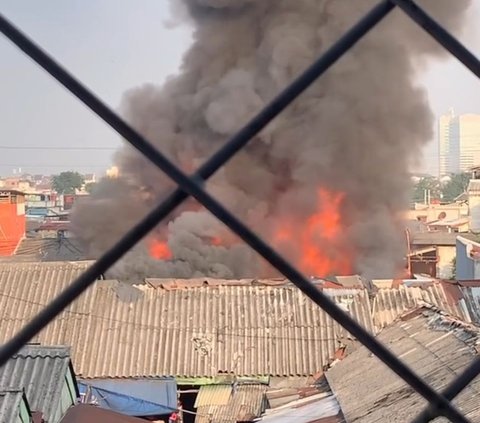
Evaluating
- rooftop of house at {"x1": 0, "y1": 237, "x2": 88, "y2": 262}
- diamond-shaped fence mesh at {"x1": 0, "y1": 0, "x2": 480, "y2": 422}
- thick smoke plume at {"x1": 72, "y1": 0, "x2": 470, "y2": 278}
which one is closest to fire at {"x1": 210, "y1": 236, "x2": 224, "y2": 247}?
thick smoke plume at {"x1": 72, "y1": 0, "x2": 470, "y2": 278}

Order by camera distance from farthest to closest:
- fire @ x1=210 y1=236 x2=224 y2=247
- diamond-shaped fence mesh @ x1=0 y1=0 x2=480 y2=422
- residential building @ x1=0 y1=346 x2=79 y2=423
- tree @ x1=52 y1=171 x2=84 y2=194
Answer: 1. tree @ x1=52 y1=171 x2=84 y2=194
2. fire @ x1=210 y1=236 x2=224 y2=247
3. residential building @ x1=0 y1=346 x2=79 y2=423
4. diamond-shaped fence mesh @ x1=0 y1=0 x2=480 y2=422

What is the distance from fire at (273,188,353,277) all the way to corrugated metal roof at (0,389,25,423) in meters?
10.2

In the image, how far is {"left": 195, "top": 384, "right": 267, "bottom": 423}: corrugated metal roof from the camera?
579cm

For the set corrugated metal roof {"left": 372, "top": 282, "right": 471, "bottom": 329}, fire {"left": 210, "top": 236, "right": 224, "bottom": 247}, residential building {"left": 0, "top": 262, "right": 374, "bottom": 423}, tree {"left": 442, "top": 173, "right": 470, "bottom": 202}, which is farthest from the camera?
tree {"left": 442, "top": 173, "right": 470, "bottom": 202}

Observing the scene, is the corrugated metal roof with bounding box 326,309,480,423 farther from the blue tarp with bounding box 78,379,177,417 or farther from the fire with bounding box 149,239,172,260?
the fire with bounding box 149,239,172,260

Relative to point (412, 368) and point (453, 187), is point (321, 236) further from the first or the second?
point (453, 187)

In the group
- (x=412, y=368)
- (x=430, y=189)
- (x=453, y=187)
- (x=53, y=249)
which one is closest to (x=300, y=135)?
(x=53, y=249)

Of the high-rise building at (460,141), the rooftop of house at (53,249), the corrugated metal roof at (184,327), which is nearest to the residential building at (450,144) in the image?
the high-rise building at (460,141)

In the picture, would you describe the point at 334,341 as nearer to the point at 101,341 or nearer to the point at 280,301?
the point at 280,301

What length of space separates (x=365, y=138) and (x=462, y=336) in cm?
1040

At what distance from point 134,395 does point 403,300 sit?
2887mm

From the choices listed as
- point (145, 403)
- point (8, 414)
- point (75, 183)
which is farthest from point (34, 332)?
point (75, 183)

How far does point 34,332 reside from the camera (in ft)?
2.13

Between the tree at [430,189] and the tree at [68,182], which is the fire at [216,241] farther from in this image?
the tree at [430,189]
